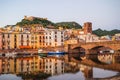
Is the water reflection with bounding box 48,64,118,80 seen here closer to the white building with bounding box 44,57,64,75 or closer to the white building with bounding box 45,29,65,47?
the white building with bounding box 44,57,64,75

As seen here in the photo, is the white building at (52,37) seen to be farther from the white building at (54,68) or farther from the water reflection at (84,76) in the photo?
the water reflection at (84,76)

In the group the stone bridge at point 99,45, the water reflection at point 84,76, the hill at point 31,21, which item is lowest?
the water reflection at point 84,76

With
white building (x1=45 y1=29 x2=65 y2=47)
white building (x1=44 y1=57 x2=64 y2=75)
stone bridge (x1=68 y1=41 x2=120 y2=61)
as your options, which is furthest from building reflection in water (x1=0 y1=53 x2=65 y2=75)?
white building (x1=45 y1=29 x2=65 y2=47)

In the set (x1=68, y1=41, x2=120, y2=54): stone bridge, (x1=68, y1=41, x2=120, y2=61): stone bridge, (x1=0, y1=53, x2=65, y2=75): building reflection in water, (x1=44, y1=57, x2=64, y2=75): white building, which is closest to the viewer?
(x1=44, y1=57, x2=64, y2=75): white building

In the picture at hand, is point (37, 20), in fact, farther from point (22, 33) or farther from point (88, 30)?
point (22, 33)

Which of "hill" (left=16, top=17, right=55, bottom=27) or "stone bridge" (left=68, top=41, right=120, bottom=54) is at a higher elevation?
"hill" (left=16, top=17, right=55, bottom=27)

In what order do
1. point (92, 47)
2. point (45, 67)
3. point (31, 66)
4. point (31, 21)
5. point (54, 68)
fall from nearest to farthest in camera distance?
1. point (54, 68)
2. point (45, 67)
3. point (31, 66)
4. point (92, 47)
5. point (31, 21)

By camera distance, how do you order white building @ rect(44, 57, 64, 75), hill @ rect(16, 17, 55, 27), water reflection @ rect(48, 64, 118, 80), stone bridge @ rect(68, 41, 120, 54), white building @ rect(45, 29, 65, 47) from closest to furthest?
water reflection @ rect(48, 64, 118, 80)
white building @ rect(44, 57, 64, 75)
stone bridge @ rect(68, 41, 120, 54)
white building @ rect(45, 29, 65, 47)
hill @ rect(16, 17, 55, 27)

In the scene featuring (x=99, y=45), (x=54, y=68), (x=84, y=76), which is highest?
(x=99, y=45)

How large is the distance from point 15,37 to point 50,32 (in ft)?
57.7

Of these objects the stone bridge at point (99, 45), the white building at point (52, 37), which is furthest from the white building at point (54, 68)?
the white building at point (52, 37)

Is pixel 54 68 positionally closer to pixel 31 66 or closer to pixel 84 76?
pixel 31 66

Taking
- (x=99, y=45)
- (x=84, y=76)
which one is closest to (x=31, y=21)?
(x=99, y=45)

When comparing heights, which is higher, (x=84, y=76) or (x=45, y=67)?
(x=84, y=76)
